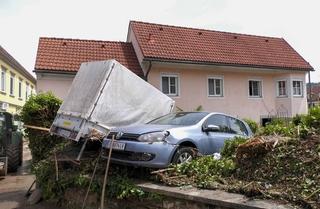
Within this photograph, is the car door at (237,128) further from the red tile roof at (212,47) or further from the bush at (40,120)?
the red tile roof at (212,47)

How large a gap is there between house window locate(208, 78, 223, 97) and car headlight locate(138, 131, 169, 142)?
16.2 m

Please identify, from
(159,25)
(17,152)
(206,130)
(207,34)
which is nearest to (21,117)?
(17,152)

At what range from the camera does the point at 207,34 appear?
26.0 m

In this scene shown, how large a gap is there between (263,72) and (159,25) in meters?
7.33

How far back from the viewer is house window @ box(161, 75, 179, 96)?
21.8 m

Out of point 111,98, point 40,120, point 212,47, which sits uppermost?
point 212,47

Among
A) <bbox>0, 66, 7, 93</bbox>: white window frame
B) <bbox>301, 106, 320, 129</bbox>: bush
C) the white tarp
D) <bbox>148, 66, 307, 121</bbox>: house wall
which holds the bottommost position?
<bbox>301, 106, 320, 129</bbox>: bush

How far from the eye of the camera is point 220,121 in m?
9.27

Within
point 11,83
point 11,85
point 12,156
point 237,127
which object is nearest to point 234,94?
point 12,156

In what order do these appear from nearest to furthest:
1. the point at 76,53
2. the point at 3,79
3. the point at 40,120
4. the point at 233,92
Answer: the point at 40,120
the point at 76,53
the point at 233,92
the point at 3,79

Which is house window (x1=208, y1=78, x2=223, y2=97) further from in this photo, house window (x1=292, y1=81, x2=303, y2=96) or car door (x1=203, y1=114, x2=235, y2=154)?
car door (x1=203, y1=114, x2=235, y2=154)

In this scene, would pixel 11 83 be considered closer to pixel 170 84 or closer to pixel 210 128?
pixel 170 84

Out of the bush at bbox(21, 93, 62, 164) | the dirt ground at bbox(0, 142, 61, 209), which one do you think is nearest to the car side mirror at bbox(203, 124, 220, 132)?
the dirt ground at bbox(0, 142, 61, 209)

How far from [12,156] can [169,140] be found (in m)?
8.60
